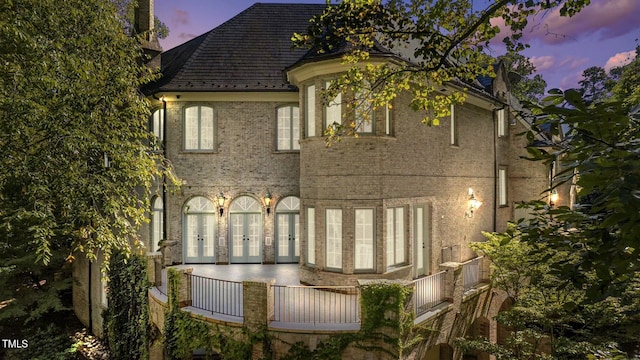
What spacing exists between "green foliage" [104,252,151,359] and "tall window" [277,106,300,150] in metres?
6.72

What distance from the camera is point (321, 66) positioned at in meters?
10.8

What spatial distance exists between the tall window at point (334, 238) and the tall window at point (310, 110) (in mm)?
2650

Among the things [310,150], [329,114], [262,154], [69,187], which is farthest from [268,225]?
[69,187]

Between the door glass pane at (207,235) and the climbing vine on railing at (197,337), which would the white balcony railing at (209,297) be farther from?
the door glass pane at (207,235)

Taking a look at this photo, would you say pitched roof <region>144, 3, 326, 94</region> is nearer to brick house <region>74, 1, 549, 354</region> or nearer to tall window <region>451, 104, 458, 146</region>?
brick house <region>74, 1, 549, 354</region>

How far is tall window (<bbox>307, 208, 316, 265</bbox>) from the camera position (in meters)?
11.5

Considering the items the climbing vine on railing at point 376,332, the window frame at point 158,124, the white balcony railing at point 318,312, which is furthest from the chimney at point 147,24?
the climbing vine on railing at point 376,332

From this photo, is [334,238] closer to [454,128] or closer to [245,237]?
[245,237]

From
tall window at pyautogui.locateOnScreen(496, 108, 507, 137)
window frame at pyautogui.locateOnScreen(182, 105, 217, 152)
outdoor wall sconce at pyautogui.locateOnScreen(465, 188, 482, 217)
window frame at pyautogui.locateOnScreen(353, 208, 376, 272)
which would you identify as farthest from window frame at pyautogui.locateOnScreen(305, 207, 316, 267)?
tall window at pyautogui.locateOnScreen(496, 108, 507, 137)

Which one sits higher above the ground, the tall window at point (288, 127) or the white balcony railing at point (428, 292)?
the tall window at point (288, 127)

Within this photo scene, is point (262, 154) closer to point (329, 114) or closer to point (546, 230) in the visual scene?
point (329, 114)

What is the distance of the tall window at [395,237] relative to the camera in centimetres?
1102

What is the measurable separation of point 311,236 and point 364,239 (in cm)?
184

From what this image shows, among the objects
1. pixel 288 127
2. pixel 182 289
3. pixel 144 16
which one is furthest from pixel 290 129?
pixel 144 16
